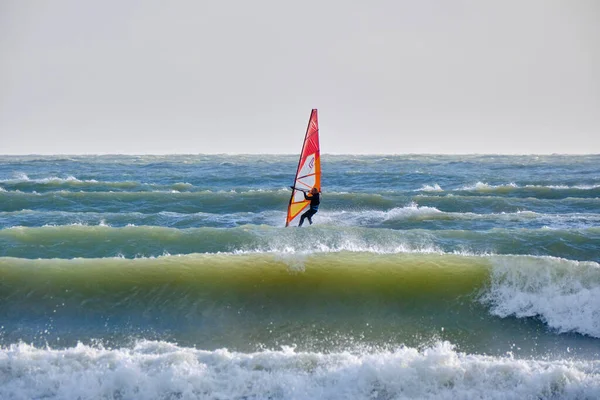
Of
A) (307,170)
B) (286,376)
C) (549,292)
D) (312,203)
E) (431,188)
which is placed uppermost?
(307,170)

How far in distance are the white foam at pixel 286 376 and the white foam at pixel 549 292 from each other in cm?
186

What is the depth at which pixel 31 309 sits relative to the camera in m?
8.70

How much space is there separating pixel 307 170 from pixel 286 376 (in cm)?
865

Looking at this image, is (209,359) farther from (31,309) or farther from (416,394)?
(31,309)

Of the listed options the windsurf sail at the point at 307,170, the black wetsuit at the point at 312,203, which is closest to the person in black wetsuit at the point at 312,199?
the black wetsuit at the point at 312,203

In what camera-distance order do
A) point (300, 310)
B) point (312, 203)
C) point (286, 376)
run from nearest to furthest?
1. point (286, 376)
2. point (300, 310)
3. point (312, 203)

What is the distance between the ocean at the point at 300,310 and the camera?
6238 mm

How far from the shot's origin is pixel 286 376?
6.32 meters

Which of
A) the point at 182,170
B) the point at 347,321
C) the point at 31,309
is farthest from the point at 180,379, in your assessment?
the point at 182,170

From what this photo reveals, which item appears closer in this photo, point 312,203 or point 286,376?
point 286,376

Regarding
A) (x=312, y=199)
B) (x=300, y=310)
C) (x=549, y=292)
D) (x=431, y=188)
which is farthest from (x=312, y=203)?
(x=431, y=188)

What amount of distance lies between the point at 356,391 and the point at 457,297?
12.0ft

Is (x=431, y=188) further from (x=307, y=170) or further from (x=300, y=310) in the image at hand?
(x=300, y=310)

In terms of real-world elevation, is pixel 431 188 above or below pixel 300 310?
above
